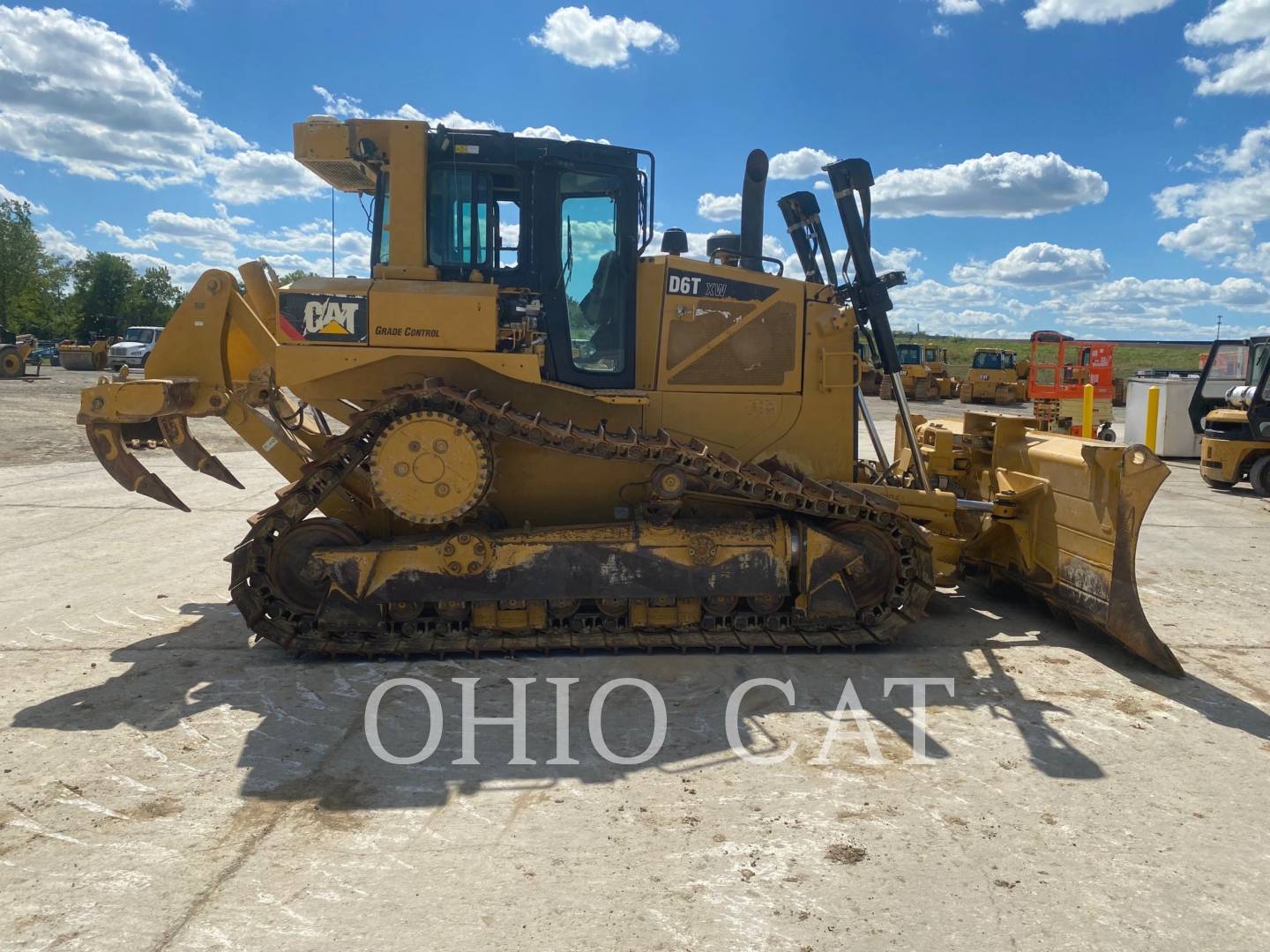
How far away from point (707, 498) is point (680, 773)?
2.45m

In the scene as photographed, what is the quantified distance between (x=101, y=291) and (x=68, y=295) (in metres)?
2.66

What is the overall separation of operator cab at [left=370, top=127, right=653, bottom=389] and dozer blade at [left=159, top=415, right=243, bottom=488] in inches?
76.5

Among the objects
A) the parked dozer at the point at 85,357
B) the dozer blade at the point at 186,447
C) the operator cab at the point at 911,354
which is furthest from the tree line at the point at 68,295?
the dozer blade at the point at 186,447

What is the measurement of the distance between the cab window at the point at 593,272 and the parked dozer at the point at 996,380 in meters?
36.5

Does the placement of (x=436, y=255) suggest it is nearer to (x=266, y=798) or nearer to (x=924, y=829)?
(x=266, y=798)

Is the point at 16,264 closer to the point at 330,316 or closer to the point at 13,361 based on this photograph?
the point at 13,361

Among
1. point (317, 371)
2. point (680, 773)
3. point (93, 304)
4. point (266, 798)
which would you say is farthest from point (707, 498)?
point (93, 304)

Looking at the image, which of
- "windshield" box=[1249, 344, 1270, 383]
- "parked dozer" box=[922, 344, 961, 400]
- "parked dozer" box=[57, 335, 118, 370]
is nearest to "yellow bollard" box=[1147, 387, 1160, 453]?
"windshield" box=[1249, 344, 1270, 383]

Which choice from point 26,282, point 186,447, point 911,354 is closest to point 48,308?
point 26,282

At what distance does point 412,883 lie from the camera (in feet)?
11.6

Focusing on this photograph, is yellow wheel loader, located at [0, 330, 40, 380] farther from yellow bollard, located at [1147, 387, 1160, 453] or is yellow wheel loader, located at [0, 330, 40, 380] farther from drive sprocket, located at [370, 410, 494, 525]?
yellow bollard, located at [1147, 387, 1160, 453]

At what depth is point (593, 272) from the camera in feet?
21.1

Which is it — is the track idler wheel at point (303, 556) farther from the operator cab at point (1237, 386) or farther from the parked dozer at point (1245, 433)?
the operator cab at point (1237, 386)

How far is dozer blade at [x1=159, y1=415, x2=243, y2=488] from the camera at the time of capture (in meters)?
6.59
